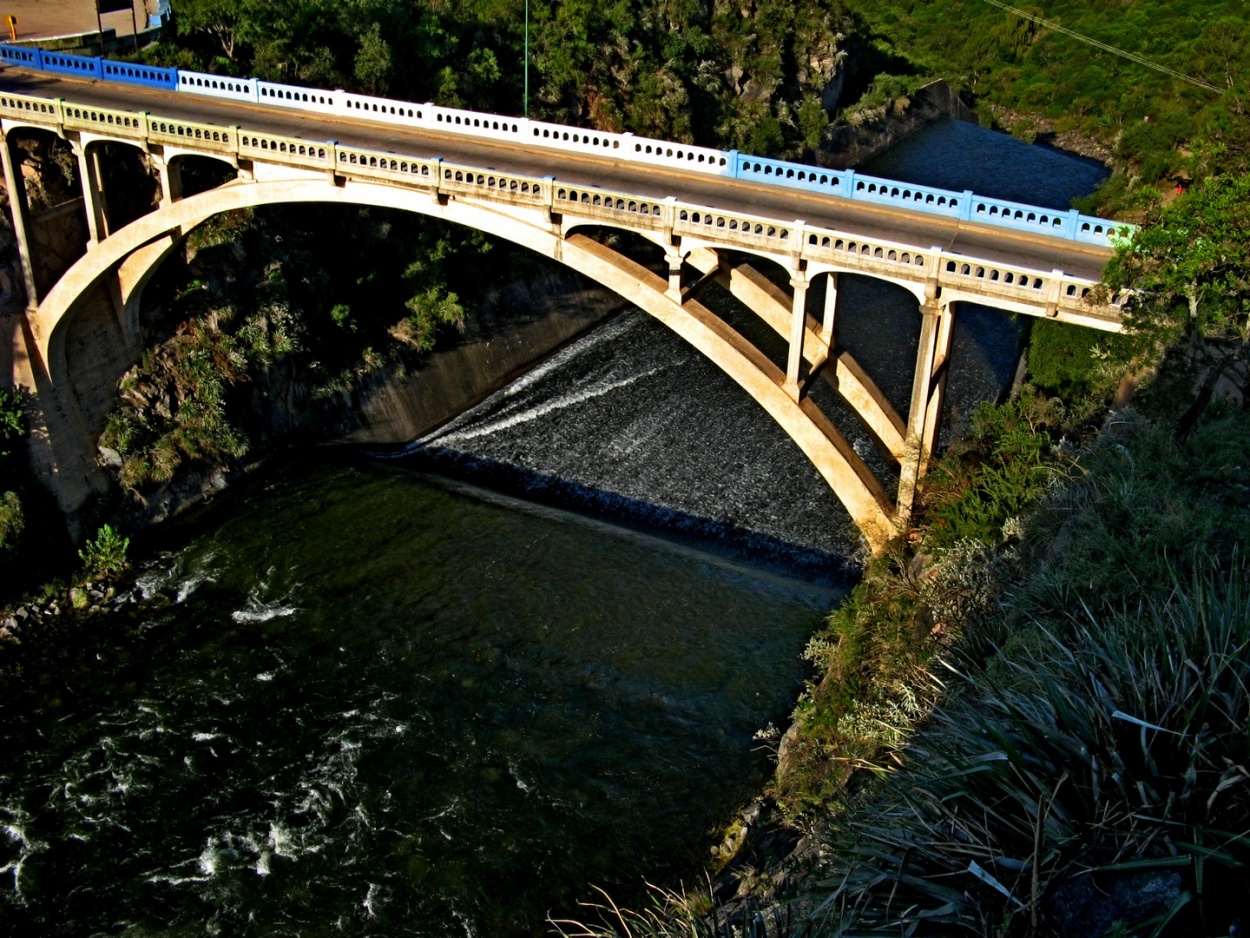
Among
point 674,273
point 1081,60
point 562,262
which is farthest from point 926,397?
point 1081,60

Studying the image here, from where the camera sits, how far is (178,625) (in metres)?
25.7

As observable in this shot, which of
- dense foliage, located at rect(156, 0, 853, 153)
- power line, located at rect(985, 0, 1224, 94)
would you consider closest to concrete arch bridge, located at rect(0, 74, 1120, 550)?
dense foliage, located at rect(156, 0, 853, 153)

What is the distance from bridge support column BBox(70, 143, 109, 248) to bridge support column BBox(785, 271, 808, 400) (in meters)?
17.3

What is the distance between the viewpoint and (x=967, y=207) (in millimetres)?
24109

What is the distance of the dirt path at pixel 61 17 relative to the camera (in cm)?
3719

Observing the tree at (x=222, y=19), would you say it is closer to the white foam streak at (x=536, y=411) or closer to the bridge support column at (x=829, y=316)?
the white foam streak at (x=536, y=411)

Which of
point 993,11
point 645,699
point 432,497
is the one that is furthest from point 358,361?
point 993,11

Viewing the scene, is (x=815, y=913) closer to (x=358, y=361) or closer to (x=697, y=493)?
(x=697, y=493)

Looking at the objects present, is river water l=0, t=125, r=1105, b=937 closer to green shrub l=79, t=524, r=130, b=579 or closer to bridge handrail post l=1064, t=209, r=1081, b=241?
green shrub l=79, t=524, r=130, b=579

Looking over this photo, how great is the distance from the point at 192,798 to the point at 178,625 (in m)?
5.75

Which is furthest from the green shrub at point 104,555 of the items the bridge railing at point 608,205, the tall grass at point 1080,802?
the tall grass at point 1080,802

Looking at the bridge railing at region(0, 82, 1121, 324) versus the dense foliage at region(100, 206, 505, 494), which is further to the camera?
the dense foliage at region(100, 206, 505, 494)

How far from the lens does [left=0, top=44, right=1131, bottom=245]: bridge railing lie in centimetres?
2412

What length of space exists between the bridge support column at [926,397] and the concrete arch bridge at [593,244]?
0.04 metres
